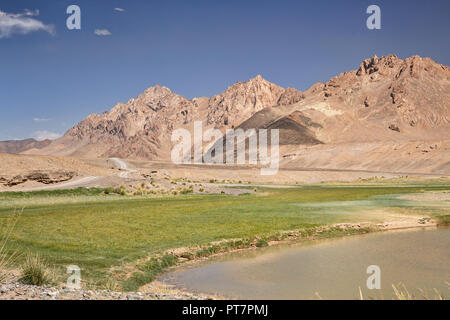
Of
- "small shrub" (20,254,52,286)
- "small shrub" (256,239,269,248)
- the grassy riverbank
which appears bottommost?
"small shrub" (256,239,269,248)

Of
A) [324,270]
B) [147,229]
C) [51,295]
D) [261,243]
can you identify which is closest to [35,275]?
[51,295]

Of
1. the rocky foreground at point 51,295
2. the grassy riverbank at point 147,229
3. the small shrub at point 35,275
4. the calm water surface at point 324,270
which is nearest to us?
the rocky foreground at point 51,295

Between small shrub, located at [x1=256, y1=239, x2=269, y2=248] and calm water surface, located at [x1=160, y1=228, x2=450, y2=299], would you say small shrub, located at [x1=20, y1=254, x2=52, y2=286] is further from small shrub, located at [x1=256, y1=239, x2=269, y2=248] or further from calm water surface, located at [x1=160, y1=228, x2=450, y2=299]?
small shrub, located at [x1=256, y1=239, x2=269, y2=248]

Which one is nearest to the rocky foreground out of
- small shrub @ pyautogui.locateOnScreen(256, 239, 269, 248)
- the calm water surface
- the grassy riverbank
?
the grassy riverbank

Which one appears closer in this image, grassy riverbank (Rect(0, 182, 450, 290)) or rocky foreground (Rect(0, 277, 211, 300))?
rocky foreground (Rect(0, 277, 211, 300))

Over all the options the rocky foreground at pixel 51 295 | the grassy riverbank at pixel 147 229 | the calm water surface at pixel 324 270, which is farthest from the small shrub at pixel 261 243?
the rocky foreground at pixel 51 295

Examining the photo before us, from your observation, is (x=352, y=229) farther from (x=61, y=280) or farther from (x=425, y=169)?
(x=425, y=169)

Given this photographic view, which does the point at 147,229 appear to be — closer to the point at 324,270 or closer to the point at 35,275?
the point at 324,270

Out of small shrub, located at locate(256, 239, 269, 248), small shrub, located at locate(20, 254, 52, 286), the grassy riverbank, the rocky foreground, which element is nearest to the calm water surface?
small shrub, located at locate(256, 239, 269, 248)

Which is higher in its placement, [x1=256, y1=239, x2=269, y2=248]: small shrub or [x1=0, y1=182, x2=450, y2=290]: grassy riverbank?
[x1=0, y1=182, x2=450, y2=290]: grassy riverbank

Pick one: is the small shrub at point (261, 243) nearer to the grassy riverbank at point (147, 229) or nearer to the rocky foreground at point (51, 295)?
the grassy riverbank at point (147, 229)

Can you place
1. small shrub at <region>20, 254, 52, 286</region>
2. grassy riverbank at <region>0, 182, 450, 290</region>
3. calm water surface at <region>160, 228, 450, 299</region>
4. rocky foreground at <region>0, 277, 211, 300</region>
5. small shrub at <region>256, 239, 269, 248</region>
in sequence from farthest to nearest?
small shrub at <region>256, 239, 269, 248</region> → grassy riverbank at <region>0, 182, 450, 290</region> → calm water surface at <region>160, 228, 450, 299</region> → small shrub at <region>20, 254, 52, 286</region> → rocky foreground at <region>0, 277, 211, 300</region>

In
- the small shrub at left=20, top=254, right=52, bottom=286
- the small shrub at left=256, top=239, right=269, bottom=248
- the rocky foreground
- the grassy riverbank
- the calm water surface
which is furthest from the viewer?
the small shrub at left=256, top=239, right=269, bottom=248

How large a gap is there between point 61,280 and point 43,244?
774 centimetres
